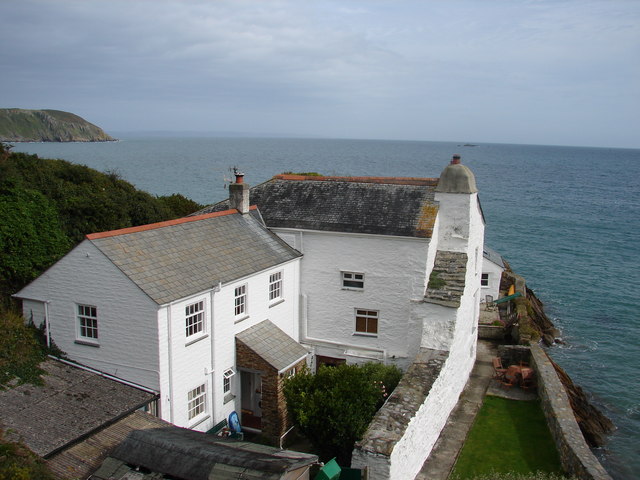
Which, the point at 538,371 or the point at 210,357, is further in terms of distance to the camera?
the point at 538,371

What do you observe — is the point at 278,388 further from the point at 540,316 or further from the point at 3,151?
the point at 540,316

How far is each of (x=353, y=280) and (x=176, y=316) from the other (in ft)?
26.0

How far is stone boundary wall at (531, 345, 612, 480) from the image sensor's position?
14719 mm

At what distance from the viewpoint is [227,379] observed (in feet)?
56.5

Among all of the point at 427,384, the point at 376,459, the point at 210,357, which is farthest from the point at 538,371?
the point at 210,357

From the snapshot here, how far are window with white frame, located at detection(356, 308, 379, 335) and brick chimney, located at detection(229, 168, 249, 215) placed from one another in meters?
5.97

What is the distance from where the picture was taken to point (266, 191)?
23.1m

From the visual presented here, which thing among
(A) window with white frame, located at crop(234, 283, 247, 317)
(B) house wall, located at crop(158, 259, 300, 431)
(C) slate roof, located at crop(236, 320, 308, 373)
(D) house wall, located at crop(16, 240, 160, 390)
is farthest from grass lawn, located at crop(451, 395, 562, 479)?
(D) house wall, located at crop(16, 240, 160, 390)

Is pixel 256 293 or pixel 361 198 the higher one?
pixel 361 198

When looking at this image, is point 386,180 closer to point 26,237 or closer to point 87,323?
point 87,323

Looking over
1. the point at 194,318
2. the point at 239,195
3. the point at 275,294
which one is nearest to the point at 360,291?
the point at 275,294

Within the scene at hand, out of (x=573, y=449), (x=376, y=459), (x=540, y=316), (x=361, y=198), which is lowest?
(x=540, y=316)

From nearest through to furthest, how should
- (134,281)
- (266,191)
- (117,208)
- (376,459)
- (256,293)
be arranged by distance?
(376,459) < (134,281) < (256,293) < (266,191) < (117,208)

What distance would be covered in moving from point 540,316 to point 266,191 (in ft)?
71.9
